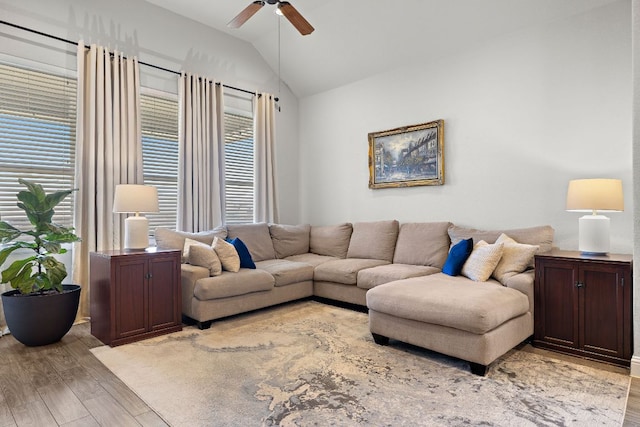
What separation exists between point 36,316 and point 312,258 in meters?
2.92

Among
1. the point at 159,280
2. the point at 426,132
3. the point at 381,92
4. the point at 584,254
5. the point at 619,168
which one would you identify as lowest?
the point at 159,280

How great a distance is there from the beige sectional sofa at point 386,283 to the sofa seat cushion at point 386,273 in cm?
1

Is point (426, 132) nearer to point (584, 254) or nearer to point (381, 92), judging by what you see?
point (381, 92)

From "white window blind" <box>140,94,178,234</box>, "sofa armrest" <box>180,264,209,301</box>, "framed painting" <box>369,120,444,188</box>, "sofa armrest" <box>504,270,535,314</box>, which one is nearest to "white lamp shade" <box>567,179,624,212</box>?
"sofa armrest" <box>504,270,535,314</box>

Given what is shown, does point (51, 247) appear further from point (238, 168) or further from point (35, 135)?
point (238, 168)

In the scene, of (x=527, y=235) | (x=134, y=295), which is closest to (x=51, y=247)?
(x=134, y=295)

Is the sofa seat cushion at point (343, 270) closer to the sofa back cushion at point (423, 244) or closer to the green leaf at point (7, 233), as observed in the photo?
the sofa back cushion at point (423, 244)

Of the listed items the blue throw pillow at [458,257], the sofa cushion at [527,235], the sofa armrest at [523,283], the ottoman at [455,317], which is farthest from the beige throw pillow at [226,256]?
the sofa armrest at [523,283]

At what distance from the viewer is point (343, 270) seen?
4250 millimetres

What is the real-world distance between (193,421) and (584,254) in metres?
3.00

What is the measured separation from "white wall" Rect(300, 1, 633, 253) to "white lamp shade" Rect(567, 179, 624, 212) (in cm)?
38

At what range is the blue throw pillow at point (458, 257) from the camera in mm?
3612

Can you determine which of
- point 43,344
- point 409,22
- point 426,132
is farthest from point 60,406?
point 409,22

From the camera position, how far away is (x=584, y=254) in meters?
3.04
